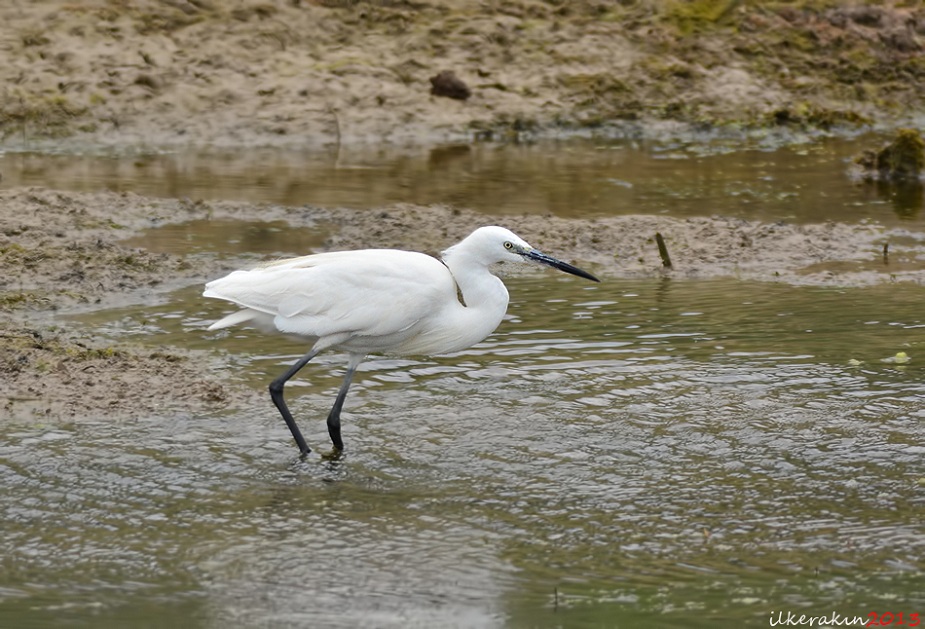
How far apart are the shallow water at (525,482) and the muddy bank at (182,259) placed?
302 millimetres

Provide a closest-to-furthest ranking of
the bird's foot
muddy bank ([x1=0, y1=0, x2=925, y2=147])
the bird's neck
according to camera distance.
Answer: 1. the bird's foot
2. the bird's neck
3. muddy bank ([x1=0, y1=0, x2=925, y2=147])

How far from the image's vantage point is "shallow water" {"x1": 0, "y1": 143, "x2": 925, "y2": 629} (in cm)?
473

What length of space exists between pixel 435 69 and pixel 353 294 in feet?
33.2

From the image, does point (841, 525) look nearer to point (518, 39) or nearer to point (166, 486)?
point (166, 486)

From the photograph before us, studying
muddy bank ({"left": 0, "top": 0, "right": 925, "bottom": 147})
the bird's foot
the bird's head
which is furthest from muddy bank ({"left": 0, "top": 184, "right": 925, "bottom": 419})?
muddy bank ({"left": 0, "top": 0, "right": 925, "bottom": 147})

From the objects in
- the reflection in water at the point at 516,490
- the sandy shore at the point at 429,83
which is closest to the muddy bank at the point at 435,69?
the sandy shore at the point at 429,83

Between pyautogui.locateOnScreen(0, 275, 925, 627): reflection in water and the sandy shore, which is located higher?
the sandy shore

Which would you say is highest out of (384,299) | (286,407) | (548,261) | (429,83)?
(429,83)

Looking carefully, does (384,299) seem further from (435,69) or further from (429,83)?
(435,69)

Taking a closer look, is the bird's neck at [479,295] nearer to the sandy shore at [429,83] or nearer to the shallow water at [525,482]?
the shallow water at [525,482]

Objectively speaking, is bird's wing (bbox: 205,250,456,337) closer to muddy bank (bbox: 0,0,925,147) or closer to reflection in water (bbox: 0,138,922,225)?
reflection in water (bbox: 0,138,922,225)

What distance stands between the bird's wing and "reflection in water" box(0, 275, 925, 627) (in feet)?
1.92

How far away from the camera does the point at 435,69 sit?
52.8ft

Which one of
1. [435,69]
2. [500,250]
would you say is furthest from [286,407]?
[435,69]
